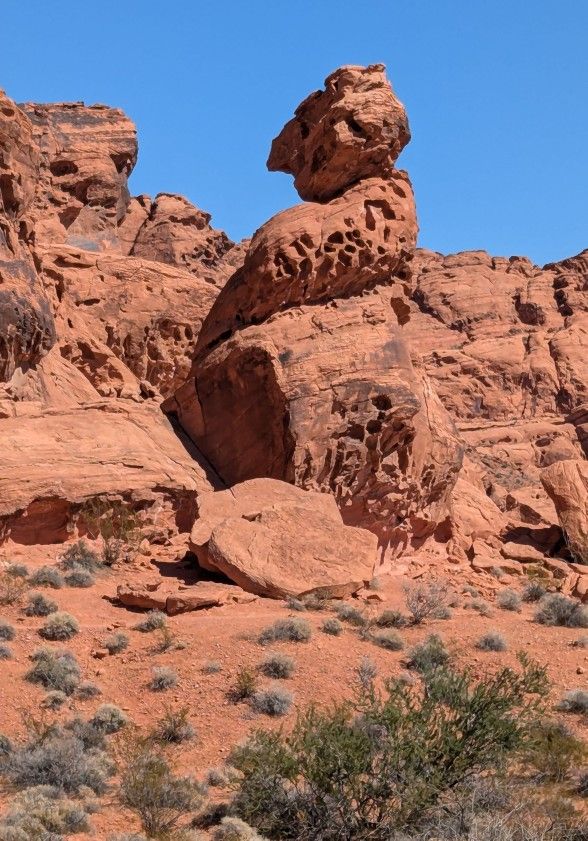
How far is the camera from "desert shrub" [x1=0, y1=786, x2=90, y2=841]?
6.93 m

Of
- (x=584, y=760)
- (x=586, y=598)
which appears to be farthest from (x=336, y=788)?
(x=586, y=598)

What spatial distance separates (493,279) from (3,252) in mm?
49207

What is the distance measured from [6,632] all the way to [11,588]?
1.38m

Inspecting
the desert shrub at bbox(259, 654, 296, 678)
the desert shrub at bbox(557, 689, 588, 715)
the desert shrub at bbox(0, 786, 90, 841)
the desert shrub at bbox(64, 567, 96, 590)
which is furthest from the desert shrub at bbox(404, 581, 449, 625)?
the desert shrub at bbox(0, 786, 90, 841)

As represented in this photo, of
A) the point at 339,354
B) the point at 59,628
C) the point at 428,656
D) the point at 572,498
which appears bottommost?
the point at 59,628

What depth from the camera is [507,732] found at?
26.7ft

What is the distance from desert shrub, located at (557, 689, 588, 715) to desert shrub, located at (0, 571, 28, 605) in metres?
6.56

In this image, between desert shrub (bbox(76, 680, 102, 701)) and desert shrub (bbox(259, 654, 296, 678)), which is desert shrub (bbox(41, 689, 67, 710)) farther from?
desert shrub (bbox(259, 654, 296, 678))

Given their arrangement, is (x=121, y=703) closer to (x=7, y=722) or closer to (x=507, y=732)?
(x=7, y=722)

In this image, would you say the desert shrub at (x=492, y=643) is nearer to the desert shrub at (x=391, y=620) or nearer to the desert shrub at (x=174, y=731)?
the desert shrub at (x=391, y=620)

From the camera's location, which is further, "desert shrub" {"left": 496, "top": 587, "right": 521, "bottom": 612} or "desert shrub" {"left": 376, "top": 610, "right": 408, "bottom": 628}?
"desert shrub" {"left": 496, "top": 587, "right": 521, "bottom": 612}

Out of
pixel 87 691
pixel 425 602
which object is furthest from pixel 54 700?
pixel 425 602

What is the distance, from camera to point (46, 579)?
13258 mm

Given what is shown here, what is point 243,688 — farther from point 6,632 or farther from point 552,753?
point 552,753
